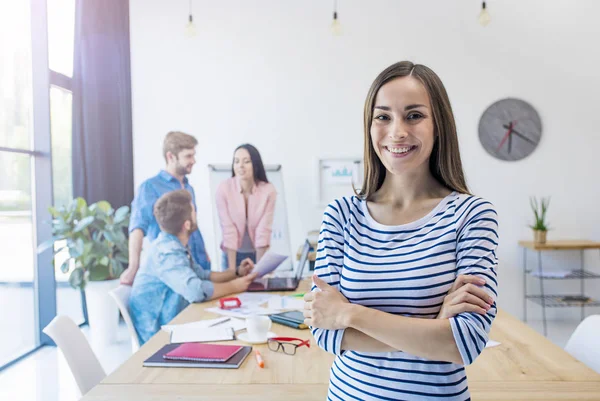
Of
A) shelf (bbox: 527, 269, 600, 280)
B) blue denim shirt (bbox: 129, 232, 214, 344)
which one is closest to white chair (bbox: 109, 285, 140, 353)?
blue denim shirt (bbox: 129, 232, 214, 344)

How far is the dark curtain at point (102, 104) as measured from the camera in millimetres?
4453

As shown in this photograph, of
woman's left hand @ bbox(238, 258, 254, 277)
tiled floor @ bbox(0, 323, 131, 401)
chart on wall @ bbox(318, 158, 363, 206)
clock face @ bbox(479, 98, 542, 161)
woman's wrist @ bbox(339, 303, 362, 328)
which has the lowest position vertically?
tiled floor @ bbox(0, 323, 131, 401)

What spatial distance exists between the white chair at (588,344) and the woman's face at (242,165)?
7.84ft

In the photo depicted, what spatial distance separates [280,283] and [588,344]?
168 centimetres

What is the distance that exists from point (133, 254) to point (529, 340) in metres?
2.81

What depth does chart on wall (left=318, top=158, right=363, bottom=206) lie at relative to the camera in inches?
184

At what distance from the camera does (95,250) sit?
413 centimetres

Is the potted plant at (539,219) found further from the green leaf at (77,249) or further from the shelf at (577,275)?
the green leaf at (77,249)

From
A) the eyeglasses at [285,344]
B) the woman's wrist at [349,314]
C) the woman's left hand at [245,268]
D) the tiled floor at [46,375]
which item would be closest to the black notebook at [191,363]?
the eyeglasses at [285,344]

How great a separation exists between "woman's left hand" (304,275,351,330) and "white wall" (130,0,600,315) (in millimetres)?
3556

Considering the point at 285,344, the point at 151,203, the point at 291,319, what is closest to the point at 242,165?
the point at 151,203

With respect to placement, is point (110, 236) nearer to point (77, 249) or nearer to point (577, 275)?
point (77, 249)

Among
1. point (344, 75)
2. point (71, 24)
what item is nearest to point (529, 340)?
point (344, 75)

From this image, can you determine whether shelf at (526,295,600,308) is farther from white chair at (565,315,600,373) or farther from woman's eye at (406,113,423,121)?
woman's eye at (406,113,423,121)
